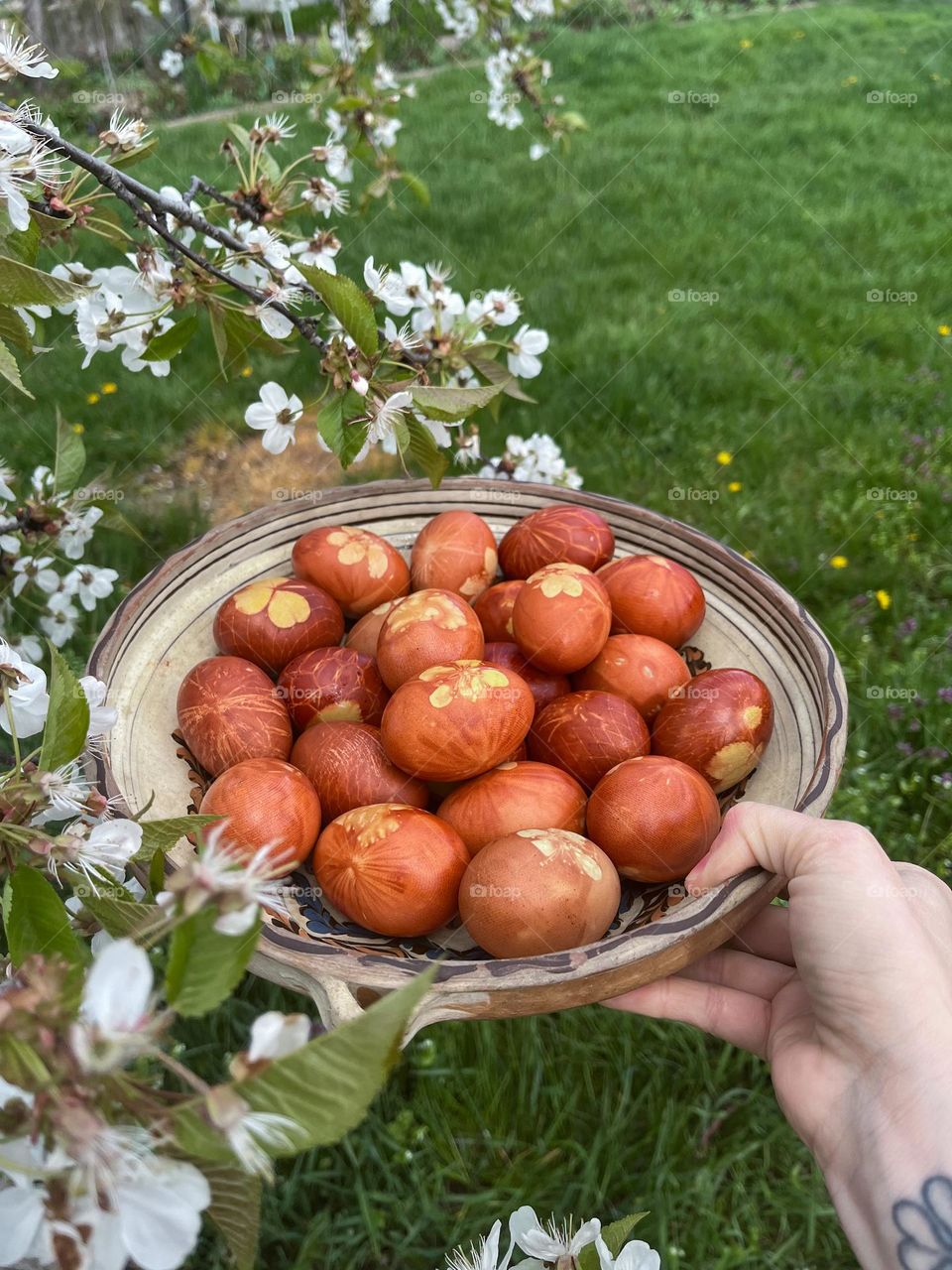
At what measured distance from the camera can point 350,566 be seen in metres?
1.78

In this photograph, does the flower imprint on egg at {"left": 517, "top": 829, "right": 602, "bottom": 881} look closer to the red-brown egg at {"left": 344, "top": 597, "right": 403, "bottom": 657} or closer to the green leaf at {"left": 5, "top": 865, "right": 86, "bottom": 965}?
the red-brown egg at {"left": 344, "top": 597, "right": 403, "bottom": 657}

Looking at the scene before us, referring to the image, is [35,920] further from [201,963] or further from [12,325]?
[12,325]

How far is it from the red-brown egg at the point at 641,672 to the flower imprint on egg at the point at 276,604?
508 millimetres

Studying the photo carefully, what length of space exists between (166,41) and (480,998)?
679 cm

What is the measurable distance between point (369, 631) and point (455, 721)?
0.42 m

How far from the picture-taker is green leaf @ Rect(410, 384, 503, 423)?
1282 mm

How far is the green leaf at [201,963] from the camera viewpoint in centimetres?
58

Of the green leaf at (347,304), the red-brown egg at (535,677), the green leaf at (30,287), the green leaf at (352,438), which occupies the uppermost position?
the green leaf at (30,287)

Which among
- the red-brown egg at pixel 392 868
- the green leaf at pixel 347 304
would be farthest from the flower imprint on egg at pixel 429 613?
the green leaf at pixel 347 304

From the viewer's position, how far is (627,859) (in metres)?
1.39

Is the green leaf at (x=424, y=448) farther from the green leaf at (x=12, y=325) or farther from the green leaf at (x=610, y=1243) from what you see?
the green leaf at (x=610, y=1243)

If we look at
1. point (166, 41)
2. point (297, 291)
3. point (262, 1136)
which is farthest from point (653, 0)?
point (262, 1136)

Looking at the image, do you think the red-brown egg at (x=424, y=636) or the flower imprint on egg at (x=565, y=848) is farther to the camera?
the red-brown egg at (x=424, y=636)

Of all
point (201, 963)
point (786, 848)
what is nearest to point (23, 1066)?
point (201, 963)
